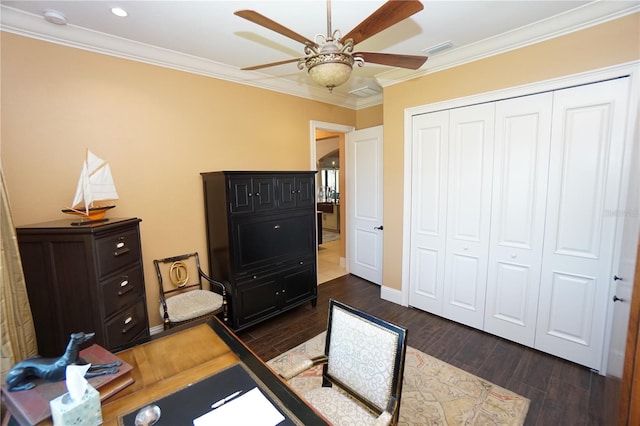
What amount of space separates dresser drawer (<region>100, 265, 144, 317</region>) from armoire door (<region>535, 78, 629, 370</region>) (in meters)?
3.47

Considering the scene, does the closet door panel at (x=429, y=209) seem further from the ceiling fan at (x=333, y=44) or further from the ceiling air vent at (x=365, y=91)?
the ceiling fan at (x=333, y=44)

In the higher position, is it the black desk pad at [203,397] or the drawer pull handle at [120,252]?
the drawer pull handle at [120,252]

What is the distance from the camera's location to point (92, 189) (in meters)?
2.03

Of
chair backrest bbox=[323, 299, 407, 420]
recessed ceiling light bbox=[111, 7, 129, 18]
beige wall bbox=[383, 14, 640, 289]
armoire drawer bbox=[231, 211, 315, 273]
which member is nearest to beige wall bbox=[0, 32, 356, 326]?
recessed ceiling light bbox=[111, 7, 129, 18]

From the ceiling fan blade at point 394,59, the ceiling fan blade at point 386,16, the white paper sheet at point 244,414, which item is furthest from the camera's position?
the ceiling fan blade at point 394,59

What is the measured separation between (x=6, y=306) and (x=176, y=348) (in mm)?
989

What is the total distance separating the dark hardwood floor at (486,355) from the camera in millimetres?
1943

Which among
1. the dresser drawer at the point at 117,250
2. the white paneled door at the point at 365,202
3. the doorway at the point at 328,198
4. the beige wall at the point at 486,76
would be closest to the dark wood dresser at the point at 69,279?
the dresser drawer at the point at 117,250

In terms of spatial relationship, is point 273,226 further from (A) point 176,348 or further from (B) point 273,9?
(B) point 273,9

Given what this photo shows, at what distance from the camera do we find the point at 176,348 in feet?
4.81

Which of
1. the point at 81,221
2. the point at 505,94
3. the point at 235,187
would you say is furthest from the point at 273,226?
the point at 505,94

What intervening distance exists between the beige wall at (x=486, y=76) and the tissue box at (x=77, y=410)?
3.09 metres

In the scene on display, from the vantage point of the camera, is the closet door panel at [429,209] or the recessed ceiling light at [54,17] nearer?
the recessed ceiling light at [54,17]

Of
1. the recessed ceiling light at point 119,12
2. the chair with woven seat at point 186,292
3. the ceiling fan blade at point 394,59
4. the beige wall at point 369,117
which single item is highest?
the recessed ceiling light at point 119,12
